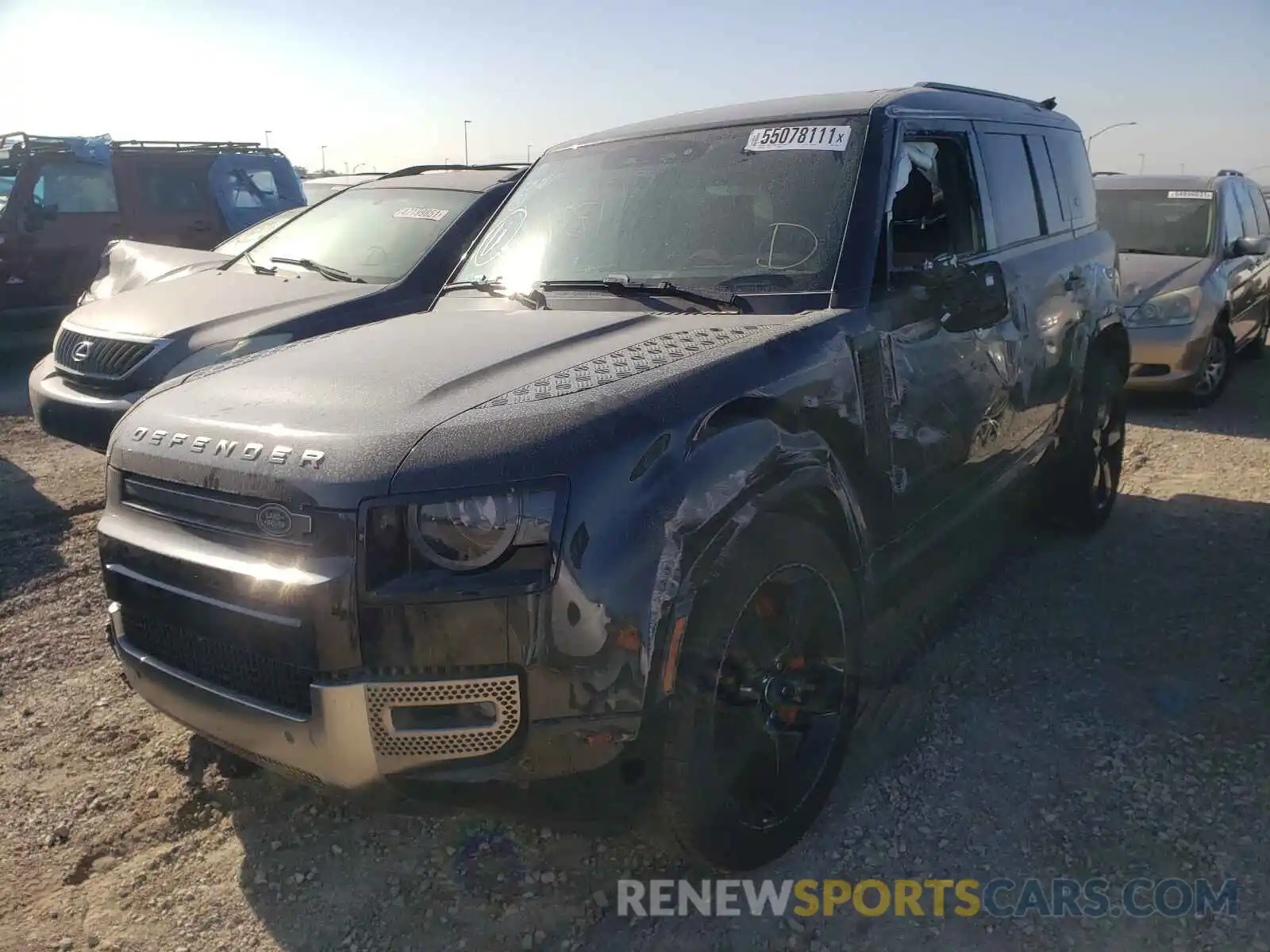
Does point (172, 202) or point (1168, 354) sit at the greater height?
point (172, 202)

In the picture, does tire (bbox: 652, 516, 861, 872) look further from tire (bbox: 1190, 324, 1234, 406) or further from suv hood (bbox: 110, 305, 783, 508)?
tire (bbox: 1190, 324, 1234, 406)

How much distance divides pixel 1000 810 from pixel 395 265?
4.55 meters

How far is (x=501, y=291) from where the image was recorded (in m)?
3.58

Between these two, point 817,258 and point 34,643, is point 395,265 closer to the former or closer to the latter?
point 34,643

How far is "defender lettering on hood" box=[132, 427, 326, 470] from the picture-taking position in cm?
221

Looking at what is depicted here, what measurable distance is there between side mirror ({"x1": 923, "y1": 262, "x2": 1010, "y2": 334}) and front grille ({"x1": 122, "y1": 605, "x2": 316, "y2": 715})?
2.17m

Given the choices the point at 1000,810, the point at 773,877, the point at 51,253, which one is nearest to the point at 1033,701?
the point at 1000,810

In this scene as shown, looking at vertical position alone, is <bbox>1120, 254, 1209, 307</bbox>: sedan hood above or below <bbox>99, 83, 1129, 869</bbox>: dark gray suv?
below

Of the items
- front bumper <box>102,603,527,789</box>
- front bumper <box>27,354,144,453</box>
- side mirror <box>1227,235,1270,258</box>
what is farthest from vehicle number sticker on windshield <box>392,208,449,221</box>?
side mirror <box>1227,235,1270,258</box>

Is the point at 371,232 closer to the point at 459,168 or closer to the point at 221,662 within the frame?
the point at 459,168

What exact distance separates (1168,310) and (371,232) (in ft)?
19.9

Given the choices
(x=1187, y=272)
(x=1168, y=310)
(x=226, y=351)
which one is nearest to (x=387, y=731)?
(x=226, y=351)

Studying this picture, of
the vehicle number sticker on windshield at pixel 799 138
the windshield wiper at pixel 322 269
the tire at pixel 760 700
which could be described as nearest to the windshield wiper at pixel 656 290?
the vehicle number sticker on windshield at pixel 799 138

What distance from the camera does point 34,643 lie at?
4133 mm
